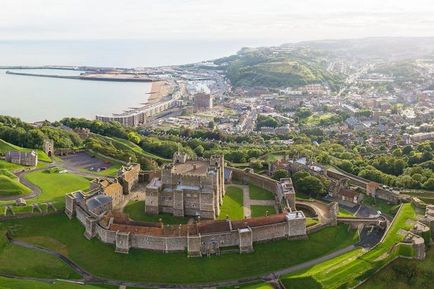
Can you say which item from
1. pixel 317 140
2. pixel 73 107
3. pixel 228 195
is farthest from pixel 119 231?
pixel 73 107

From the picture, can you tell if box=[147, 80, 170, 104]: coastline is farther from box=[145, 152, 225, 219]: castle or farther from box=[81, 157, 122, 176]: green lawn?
box=[145, 152, 225, 219]: castle

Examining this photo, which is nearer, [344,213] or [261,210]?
[261,210]

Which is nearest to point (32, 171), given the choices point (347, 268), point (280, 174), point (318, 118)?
point (280, 174)

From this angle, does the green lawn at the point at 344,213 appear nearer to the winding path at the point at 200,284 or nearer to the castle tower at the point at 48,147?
the winding path at the point at 200,284

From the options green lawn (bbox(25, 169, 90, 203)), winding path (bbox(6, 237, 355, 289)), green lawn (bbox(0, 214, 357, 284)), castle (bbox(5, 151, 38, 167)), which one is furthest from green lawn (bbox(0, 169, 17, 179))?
winding path (bbox(6, 237, 355, 289))

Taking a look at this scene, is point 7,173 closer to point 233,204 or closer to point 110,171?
point 110,171

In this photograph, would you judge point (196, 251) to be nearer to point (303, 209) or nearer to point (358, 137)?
point (303, 209)

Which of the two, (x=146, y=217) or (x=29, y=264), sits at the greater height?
(x=146, y=217)

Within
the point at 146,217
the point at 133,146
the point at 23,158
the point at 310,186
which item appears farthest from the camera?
the point at 133,146
